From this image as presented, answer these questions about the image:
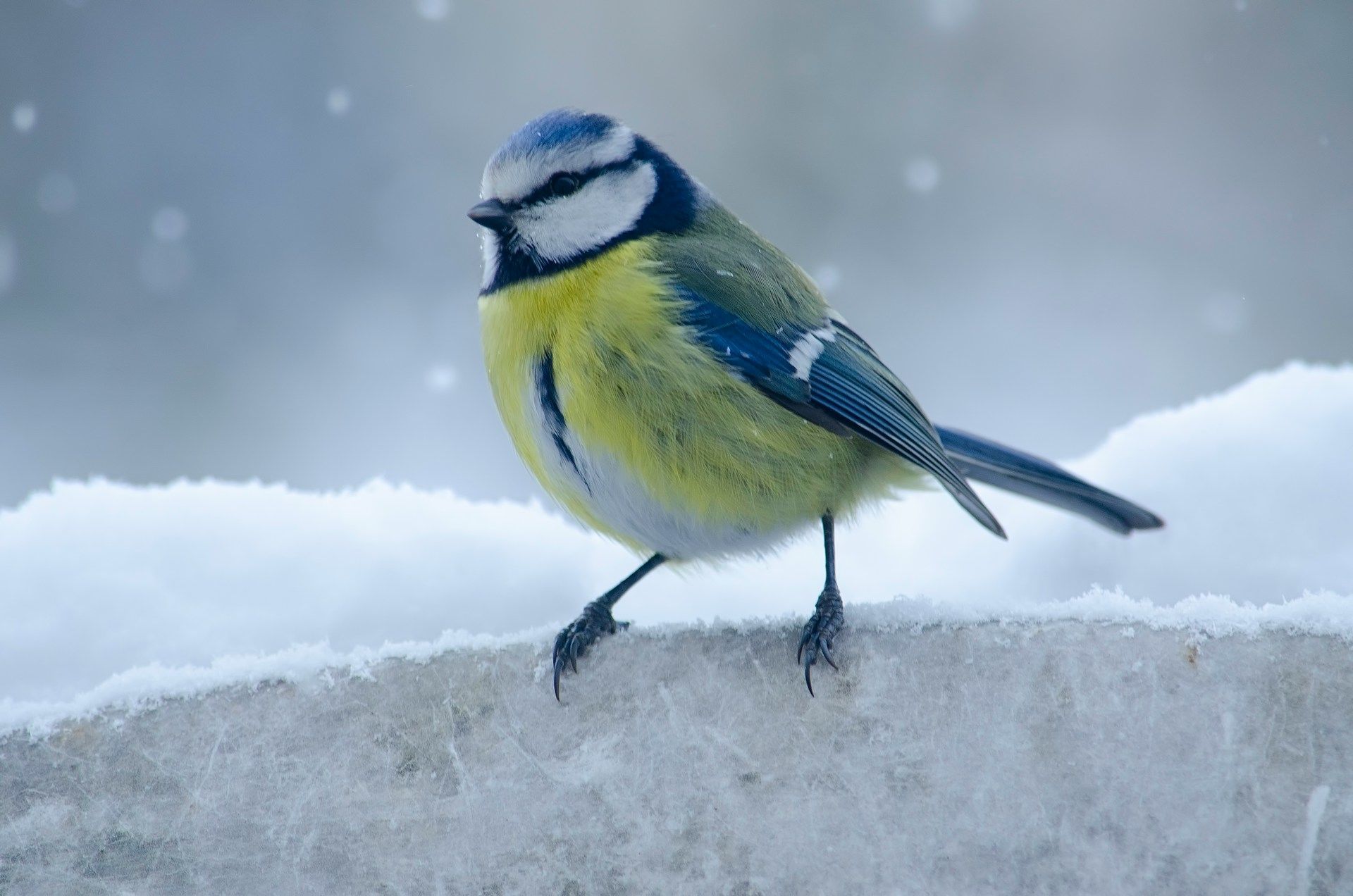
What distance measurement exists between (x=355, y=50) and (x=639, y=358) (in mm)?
2296

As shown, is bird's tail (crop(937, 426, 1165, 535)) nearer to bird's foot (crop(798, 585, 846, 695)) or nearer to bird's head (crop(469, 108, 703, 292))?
bird's foot (crop(798, 585, 846, 695))

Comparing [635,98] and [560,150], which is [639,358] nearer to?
[560,150]

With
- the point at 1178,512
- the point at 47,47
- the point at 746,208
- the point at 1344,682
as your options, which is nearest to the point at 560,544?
the point at 1178,512

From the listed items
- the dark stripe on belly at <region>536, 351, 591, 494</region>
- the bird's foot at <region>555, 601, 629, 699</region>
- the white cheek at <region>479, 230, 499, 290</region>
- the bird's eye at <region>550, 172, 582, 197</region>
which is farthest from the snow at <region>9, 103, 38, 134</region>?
the bird's foot at <region>555, 601, 629, 699</region>

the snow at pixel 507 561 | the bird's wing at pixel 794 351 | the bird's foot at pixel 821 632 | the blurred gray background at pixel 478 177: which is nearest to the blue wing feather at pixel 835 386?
the bird's wing at pixel 794 351

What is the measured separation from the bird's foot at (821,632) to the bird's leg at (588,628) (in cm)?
27

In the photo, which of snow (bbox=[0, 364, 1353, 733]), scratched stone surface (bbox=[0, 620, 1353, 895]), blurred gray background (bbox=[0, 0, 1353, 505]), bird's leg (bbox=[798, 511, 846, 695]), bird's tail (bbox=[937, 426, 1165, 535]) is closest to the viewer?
scratched stone surface (bbox=[0, 620, 1353, 895])

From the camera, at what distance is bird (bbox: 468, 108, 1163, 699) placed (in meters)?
1.48

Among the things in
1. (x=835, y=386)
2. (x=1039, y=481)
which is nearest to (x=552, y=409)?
(x=835, y=386)

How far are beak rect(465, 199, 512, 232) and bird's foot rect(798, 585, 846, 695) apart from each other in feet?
2.21

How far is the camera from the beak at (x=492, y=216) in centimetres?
162

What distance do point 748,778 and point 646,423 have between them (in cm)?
45

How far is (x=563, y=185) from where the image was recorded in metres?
1.66

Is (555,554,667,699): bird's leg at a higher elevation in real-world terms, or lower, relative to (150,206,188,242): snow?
lower
